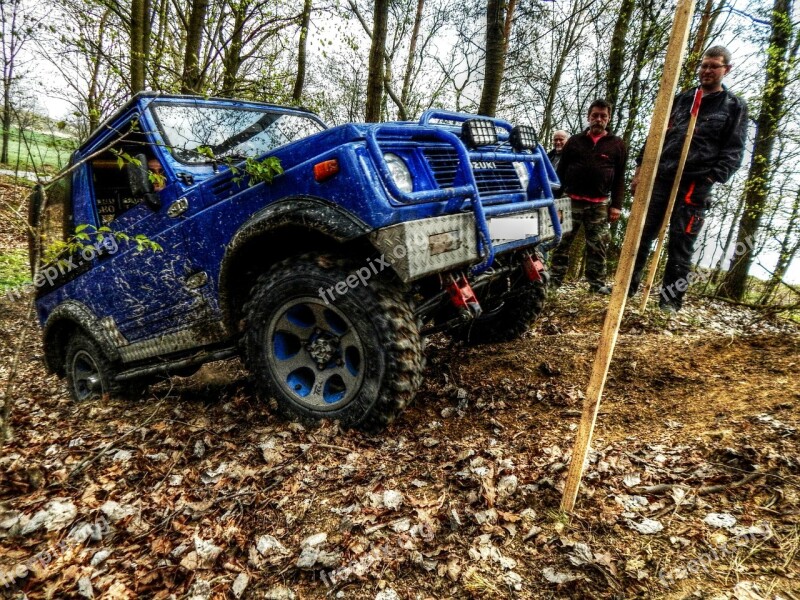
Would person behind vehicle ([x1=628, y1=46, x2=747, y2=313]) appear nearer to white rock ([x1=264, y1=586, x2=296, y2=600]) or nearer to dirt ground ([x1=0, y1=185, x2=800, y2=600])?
dirt ground ([x1=0, y1=185, x2=800, y2=600])

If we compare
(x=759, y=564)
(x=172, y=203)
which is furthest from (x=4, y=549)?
(x=759, y=564)

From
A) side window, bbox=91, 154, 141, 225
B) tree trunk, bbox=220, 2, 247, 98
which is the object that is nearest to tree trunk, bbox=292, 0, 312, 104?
tree trunk, bbox=220, 2, 247, 98

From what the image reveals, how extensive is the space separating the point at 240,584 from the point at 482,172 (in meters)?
2.51

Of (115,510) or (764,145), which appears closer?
(115,510)

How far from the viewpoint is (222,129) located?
3.32 m

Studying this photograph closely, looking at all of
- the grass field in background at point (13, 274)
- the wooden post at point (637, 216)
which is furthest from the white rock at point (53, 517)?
the grass field in background at point (13, 274)

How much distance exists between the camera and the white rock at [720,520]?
1.50m

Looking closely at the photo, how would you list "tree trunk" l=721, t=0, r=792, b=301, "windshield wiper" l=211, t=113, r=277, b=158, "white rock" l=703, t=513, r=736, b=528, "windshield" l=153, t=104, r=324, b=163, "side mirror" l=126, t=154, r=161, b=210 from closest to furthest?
"white rock" l=703, t=513, r=736, b=528, "side mirror" l=126, t=154, r=161, b=210, "windshield" l=153, t=104, r=324, b=163, "windshield wiper" l=211, t=113, r=277, b=158, "tree trunk" l=721, t=0, r=792, b=301

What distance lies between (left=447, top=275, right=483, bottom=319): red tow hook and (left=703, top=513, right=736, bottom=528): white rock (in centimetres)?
128

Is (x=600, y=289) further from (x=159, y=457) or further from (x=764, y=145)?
(x=159, y=457)

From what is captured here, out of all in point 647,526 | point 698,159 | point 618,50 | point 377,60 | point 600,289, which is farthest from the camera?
point 618,50

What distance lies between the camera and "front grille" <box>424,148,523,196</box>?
256 centimetres

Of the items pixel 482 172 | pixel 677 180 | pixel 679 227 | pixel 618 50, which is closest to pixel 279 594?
pixel 482 172

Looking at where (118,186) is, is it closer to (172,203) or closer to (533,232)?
(172,203)
